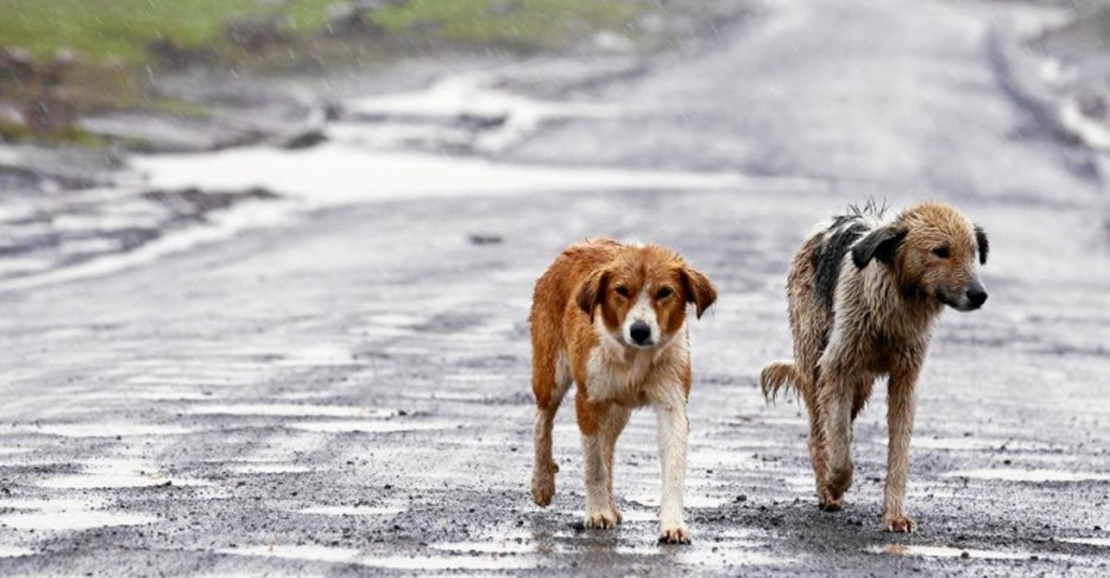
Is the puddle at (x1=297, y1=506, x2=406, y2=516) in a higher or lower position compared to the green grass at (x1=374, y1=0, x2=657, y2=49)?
higher

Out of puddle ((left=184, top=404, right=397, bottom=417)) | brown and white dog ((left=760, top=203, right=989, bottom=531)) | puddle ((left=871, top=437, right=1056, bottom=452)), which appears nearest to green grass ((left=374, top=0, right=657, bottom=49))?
puddle ((left=184, top=404, right=397, bottom=417))

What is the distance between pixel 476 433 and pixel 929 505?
2.86 m

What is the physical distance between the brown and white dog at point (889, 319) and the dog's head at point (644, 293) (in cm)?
134

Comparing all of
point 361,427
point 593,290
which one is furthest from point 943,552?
point 361,427

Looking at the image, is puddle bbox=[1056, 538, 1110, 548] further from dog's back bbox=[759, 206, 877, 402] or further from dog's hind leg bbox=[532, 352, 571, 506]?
dog's hind leg bbox=[532, 352, 571, 506]

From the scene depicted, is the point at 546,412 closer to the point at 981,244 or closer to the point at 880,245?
the point at 880,245

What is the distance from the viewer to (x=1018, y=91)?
48469 millimetres

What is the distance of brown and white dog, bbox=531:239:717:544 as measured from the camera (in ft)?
30.8

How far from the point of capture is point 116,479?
10.7 metres

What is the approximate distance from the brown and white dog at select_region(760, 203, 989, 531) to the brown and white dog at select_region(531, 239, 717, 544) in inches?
46.7

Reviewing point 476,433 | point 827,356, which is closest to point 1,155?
point 476,433

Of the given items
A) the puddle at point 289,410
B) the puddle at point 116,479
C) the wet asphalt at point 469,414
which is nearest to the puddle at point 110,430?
the wet asphalt at point 469,414

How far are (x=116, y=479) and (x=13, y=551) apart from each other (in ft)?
6.17

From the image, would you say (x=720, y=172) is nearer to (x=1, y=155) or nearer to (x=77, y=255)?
(x=1, y=155)
